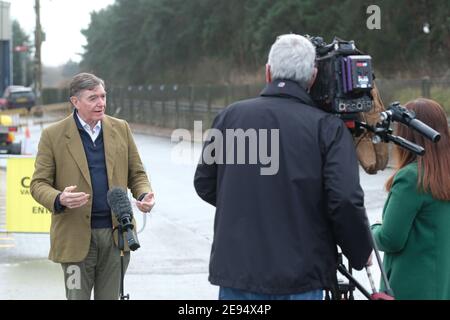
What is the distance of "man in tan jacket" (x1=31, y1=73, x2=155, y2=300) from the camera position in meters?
5.04

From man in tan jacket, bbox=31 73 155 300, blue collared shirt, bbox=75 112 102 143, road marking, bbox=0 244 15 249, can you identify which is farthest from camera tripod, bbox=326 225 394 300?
road marking, bbox=0 244 15 249

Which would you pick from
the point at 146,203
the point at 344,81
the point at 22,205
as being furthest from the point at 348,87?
the point at 22,205

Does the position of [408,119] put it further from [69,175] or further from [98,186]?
[69,175]

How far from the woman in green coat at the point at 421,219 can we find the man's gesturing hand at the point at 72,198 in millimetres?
1592

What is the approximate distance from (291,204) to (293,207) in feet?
0.05

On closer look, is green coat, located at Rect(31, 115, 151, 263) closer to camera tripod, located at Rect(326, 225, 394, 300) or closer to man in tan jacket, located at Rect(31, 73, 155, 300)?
man in tan jacket, located at Rect(31, 73, 155, 300)

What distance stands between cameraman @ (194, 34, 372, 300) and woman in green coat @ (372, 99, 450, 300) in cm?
66

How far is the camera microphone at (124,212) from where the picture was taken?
4648mm

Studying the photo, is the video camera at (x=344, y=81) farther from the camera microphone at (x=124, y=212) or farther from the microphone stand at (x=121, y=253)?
the microphone stand at (x=121, y=253)

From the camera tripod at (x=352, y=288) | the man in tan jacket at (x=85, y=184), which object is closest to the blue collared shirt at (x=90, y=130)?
the man in tan jacket at (x=85, y=184)

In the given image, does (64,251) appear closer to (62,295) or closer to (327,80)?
(327,80)

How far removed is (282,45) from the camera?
12.6ft
